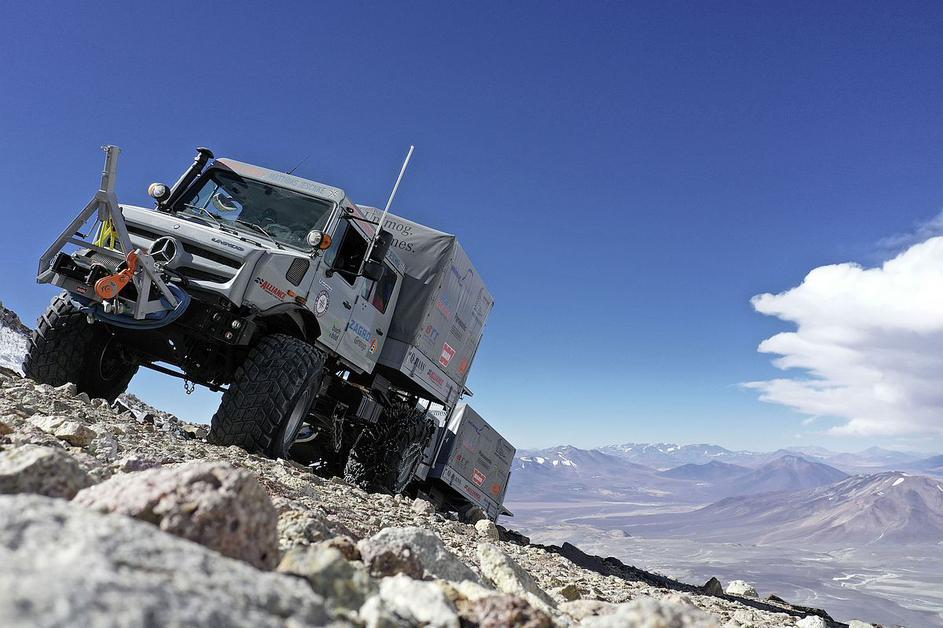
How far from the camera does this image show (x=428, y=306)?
9.12m

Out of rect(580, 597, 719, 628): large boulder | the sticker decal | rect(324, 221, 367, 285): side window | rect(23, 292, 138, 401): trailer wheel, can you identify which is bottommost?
rect(580, 597, 719, 628): large boulder

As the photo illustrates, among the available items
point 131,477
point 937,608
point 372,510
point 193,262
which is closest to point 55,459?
point 131,477

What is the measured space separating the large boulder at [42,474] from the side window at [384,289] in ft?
22.1

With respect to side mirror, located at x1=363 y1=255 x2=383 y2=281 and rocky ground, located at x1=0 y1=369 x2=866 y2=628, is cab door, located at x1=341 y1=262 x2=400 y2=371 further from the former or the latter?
rocky ground, located at x1=0 y1=369 x2=866 y2=628

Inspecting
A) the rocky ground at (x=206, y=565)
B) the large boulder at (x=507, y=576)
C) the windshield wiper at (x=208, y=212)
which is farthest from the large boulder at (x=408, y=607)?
the windshield wiper at (x=208, y=212)

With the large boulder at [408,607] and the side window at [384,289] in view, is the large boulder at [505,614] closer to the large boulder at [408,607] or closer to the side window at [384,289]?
the large boulder at [408,607]

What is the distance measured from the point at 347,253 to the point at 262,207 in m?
1.06

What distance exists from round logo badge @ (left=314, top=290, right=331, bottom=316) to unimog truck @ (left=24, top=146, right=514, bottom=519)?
0.14ft

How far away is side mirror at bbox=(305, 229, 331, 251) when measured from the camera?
6750 mm

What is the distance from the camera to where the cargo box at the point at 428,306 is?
9070 mm

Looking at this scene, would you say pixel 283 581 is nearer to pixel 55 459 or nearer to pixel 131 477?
pixel 131 477

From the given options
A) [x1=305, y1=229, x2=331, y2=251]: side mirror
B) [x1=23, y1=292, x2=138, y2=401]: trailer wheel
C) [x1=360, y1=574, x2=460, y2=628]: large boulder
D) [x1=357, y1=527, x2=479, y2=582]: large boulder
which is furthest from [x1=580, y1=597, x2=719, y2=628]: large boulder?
[x1=23, y1=292, x2=138, y2=401]: trailer wheel

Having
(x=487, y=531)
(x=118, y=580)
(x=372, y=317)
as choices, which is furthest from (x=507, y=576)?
(x=372, y=317)

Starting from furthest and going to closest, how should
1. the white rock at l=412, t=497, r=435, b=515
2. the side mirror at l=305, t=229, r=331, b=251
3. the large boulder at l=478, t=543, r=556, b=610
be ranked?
the side mirror at l=305, t=229, r=331, b=251, the white rock at l=412, t=497, r=435, b=515, the large boulder at l=478, t=543, r=556, b=610
